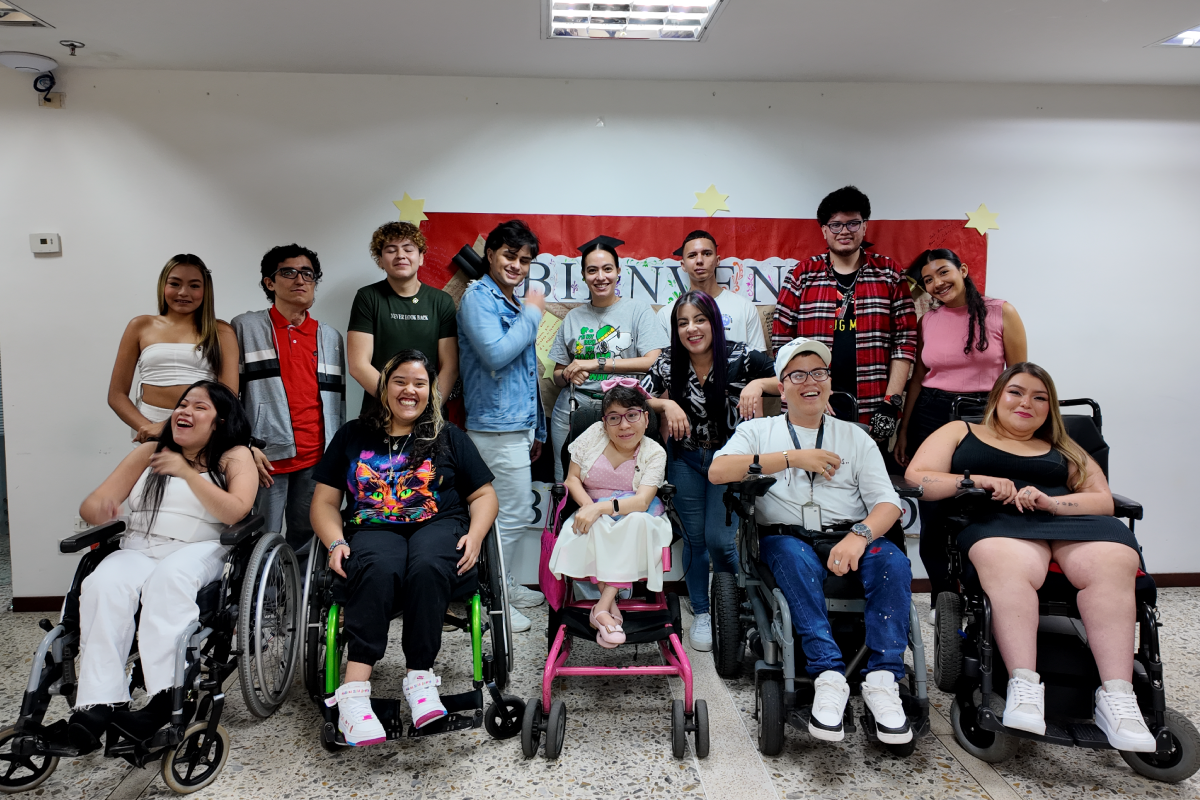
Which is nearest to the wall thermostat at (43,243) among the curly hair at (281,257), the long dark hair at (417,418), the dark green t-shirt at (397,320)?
the curly hair at (281,257)

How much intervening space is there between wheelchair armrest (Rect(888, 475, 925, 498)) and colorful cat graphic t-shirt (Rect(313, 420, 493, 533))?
1.48m

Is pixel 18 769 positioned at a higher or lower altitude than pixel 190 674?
lower

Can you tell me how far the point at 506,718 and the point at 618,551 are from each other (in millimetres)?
662

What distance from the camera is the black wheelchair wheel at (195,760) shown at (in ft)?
6.30

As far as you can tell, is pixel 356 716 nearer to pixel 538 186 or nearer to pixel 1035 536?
pixel 1035 536

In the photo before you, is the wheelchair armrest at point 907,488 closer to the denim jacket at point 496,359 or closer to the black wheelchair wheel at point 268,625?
the denim jacket at point 496,359

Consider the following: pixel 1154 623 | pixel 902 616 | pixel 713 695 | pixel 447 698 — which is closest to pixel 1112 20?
pixel 1154 623

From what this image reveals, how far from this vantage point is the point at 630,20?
2902 millimetres

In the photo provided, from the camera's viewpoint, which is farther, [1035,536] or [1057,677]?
[1035,536]

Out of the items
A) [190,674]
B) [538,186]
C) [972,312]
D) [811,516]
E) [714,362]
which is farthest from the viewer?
[538,186]

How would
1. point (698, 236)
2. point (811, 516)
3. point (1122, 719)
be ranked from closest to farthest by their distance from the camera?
point (1122, 719)
point (811, 516)
point (698, 236)

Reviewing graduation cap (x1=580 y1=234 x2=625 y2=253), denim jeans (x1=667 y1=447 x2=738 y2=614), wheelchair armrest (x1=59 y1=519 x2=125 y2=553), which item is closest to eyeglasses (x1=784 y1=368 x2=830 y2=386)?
denim jeans (x1=667 y1=447 x2=738 y2=614)

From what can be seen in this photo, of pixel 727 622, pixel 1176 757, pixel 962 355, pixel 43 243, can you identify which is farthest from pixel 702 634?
pixel 43 243

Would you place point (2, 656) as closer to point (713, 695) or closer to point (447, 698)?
point (447, 698)
